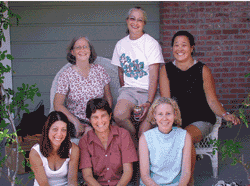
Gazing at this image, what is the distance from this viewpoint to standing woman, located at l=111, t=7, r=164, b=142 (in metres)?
2.60

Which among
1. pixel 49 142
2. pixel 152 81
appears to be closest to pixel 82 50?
pixel 152 81

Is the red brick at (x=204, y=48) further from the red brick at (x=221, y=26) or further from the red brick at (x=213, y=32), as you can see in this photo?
the red brick at (x=221, y=26)

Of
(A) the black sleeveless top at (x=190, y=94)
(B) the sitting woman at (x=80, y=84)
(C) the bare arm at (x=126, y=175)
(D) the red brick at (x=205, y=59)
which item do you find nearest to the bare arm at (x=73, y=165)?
(C) the bare arm at (x=126, y=175)

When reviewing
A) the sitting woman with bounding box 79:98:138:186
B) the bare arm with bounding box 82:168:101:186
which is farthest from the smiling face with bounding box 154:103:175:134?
the bare arm with bounding box 82:168:101:186

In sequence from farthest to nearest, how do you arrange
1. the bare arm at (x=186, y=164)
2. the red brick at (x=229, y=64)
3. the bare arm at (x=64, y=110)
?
the red brick at (x=229, y=64) → the bare arm at (x=64, y=110) → the bare arm at (x=186, y=164)

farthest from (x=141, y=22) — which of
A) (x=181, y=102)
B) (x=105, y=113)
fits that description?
(x=105, y=113)

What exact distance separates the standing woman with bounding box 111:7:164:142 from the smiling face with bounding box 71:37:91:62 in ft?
1.16

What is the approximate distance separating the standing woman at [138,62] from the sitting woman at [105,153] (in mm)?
466

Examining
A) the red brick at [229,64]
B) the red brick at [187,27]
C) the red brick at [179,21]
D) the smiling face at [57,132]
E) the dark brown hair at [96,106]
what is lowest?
the smiling face at [57,132]

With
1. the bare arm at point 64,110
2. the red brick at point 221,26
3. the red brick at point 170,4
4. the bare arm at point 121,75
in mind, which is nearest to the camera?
the bare arm at point 64,110

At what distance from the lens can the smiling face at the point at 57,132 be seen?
1.98 m

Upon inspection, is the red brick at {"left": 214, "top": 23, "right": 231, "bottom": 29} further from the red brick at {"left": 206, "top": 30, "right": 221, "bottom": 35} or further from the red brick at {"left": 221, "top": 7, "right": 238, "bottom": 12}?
the red brick at {"left": 221, "top": 7, "right": 238, "bottom": 12}

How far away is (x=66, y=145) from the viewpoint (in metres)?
2.03

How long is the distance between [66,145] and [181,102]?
112 centimetres
